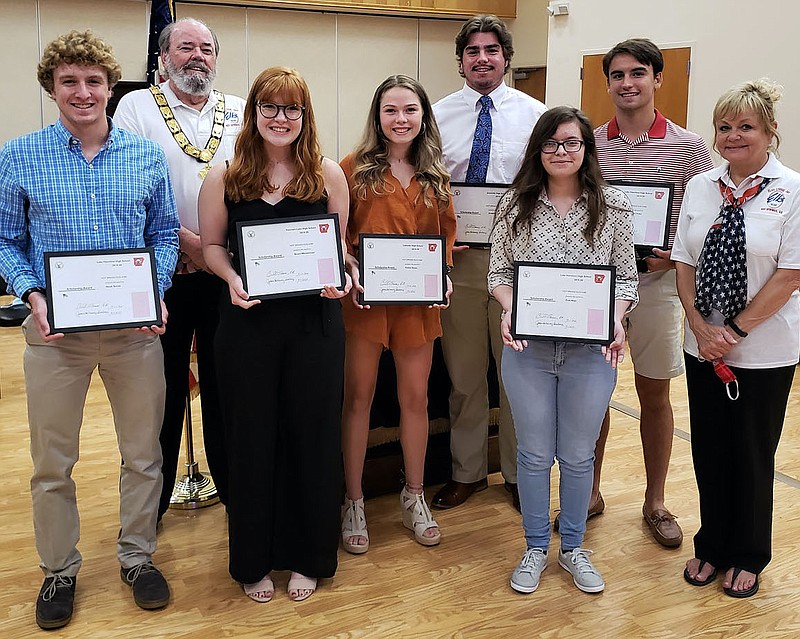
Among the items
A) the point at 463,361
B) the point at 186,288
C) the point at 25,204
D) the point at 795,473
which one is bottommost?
the point at 795,473

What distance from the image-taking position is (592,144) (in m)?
2.61

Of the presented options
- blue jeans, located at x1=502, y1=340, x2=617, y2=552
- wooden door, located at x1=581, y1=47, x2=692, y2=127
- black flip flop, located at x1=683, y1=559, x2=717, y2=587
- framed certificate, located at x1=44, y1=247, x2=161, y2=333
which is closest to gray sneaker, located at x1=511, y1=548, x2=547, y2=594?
blue jeans, located at x1=502, y1=340, x2=617, y2=552

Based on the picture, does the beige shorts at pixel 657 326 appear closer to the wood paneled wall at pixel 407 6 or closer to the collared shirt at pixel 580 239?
the collared shirt at pixel 580 239

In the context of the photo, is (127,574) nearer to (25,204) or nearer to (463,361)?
(25,204)

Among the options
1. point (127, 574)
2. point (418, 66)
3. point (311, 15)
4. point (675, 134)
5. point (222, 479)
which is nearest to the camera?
point (127, 574)

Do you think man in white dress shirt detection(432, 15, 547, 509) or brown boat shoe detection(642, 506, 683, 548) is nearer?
brown boat shoe detection(642, 506, 683, 548)

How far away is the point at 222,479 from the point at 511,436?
1.15 m

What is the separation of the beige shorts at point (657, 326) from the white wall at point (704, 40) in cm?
359

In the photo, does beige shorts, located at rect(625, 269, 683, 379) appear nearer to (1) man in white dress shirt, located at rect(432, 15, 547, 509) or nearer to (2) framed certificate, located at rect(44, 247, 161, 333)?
(1) man in white dress shirt, located at rect(432, 15, 547, 509)

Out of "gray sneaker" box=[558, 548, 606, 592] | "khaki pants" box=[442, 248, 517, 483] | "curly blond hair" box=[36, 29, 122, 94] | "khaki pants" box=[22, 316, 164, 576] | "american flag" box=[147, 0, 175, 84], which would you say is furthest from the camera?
"american flag" box=[147, 0, 175, 84]

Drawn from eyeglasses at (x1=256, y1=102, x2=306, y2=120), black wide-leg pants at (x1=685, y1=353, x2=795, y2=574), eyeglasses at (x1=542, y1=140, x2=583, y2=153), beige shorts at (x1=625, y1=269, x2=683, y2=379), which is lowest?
black wide-leg pants at (x1=685, y1=353, x2=795, y2=574)

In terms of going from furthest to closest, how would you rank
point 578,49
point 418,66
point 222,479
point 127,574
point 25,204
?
point 418,66 < point 578,49 < point 222,479 < point 127,574 < point 25,204

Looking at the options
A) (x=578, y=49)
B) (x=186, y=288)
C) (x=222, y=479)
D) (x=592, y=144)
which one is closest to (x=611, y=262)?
(x=592, y=144)

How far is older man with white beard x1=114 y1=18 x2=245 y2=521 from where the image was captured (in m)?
2.90
